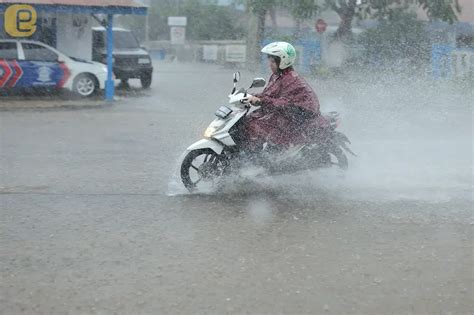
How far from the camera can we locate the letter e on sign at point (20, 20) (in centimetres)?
1620

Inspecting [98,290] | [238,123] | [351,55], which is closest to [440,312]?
[98,290]

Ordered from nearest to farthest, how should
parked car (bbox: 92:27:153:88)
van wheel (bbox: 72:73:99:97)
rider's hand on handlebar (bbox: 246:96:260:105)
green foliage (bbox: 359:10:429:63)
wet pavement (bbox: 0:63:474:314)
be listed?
wet pavement (bbox: 0:63:474:314) → rider's hand on handlebar (bbox: 246:96:260:105) → van wheel (bbox: 72:73:99:97) → parked car (bbox: 92:27:153:88) → green foliage (bbox: 359:10:429:63)

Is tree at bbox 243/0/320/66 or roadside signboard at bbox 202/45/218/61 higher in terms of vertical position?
tree at bbox 243/0/320/66

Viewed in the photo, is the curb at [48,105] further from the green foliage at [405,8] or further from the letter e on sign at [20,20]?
the green foliage at [405,8]

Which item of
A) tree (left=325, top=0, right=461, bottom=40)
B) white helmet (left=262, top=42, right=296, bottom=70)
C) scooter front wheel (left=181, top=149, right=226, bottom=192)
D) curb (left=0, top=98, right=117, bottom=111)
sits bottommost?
curb (left=0, top=98, right=117, bottom=111)

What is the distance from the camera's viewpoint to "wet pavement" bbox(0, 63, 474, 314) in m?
4.75

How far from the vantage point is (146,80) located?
878 inches

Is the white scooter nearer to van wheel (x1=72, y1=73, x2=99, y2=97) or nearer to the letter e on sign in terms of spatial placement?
the letter e on sign

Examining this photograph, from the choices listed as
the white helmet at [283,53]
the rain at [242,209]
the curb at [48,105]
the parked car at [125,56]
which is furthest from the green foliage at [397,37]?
the white helmet at [283,53]

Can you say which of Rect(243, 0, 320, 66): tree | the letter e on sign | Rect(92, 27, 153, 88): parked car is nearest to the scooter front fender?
the letter e on sign

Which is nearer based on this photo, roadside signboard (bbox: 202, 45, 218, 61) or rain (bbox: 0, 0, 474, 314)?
rain (bbox: 0, 0, 474, 314)

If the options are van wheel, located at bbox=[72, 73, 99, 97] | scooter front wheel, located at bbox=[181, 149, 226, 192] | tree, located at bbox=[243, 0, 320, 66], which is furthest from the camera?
tree, located at bbox=[243, 0, 320, 66]

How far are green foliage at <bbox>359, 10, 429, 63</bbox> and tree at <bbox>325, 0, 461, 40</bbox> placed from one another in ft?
1.35

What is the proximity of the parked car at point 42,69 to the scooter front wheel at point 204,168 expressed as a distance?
420 inches
